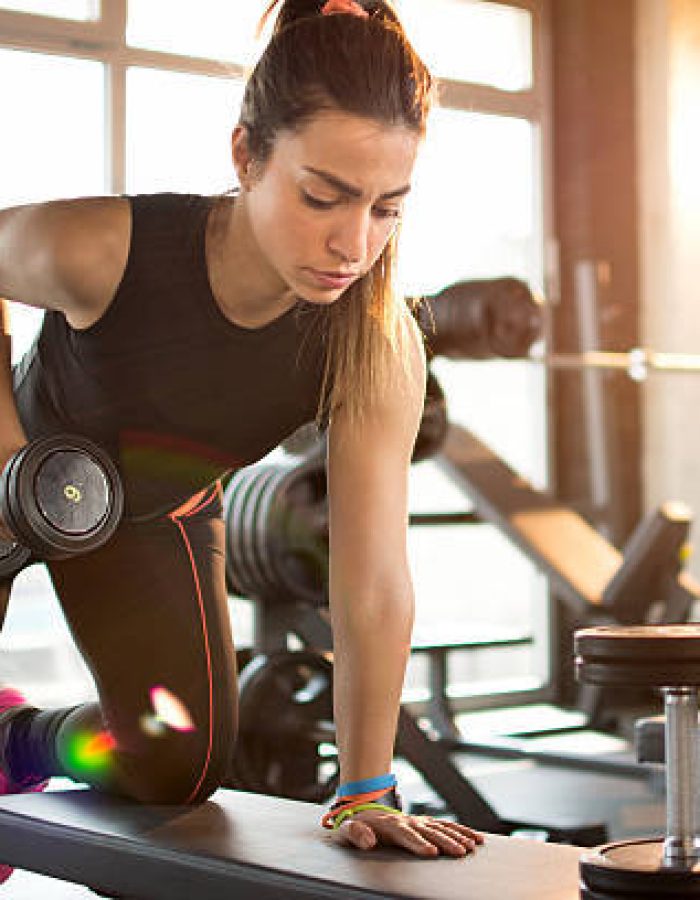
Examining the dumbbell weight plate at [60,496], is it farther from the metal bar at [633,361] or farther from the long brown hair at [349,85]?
the metal bar at [633,361]

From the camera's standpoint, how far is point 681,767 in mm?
1423

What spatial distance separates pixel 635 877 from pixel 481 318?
96.8 inches

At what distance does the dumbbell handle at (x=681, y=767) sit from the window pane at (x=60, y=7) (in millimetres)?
3676

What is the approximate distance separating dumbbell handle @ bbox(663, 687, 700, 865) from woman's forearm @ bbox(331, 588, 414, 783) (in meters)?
0.44

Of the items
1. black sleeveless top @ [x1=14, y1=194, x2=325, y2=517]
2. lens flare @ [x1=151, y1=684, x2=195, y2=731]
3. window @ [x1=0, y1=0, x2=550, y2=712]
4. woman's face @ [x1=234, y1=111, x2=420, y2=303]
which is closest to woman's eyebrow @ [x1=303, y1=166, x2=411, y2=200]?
woman's face @ [x1=234, y1=111, x2=420, y2=303]

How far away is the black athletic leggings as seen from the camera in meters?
2.04

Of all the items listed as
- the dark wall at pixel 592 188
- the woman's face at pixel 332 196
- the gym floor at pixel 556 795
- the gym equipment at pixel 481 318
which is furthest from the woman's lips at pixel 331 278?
the dark wall at pixel 592 188

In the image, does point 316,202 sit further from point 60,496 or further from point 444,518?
point 444,518

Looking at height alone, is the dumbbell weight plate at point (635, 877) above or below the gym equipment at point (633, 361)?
below

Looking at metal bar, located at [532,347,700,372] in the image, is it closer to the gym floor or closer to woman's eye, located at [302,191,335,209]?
the gym floor

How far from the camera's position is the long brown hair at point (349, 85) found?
63.7 inches

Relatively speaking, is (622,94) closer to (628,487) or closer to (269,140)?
(628,487)

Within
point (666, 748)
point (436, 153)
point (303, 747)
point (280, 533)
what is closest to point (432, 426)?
point (280, 533)

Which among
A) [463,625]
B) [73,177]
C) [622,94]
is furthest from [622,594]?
[622,94]
